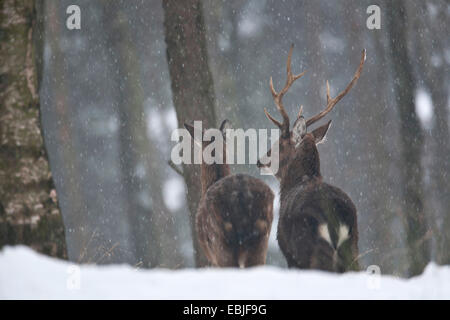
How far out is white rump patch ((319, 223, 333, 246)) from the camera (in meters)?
5.03

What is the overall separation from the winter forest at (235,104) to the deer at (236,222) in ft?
3.56

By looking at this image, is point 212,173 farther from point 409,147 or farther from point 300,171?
point 409,147

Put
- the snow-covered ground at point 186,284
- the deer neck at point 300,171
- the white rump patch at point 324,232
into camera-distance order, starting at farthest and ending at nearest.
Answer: the deer neck at point 300,171, the white rump patch at point 324,232, the snow-covered ground at point 186,284

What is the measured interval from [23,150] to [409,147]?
710 cm

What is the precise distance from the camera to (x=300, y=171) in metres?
6.05

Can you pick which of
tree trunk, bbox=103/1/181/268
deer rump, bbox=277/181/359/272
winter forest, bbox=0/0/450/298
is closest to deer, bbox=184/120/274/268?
deer rump, bbox=277/181/359/272

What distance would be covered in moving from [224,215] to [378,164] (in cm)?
798

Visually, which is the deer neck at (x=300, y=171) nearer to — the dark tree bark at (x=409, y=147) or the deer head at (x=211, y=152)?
the deer head at (x=211, y=152)

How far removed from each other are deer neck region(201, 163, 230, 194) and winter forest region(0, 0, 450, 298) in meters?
0.29

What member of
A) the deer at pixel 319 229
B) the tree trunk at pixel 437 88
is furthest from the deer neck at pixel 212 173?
the tree trunk at pixel 437 88

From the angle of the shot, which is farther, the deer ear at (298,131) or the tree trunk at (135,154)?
the tree trunk at (135,154)

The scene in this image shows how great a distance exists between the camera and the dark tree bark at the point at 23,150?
4.08 meters
